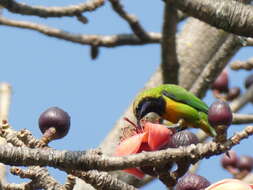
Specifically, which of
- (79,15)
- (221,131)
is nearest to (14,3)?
(79,15)

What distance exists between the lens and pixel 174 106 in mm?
4969

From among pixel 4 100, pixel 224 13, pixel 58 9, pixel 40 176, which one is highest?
pixel 224 13

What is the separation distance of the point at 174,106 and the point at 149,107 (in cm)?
42

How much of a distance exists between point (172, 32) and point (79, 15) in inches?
22.9

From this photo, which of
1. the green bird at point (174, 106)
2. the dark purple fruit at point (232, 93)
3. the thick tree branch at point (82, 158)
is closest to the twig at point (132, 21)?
the green bird at point (174, 106)

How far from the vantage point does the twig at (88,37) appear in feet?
15.4

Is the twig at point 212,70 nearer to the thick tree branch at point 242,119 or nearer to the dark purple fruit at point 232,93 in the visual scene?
the thick tree branch at point 242,119

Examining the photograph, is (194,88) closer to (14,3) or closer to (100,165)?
(14,3)

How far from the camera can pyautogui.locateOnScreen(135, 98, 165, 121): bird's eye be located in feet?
13.3

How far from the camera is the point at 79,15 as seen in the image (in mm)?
4191

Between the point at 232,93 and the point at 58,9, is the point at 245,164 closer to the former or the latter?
the point at 232,93

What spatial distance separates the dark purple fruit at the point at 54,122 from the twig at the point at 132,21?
6.70 ft

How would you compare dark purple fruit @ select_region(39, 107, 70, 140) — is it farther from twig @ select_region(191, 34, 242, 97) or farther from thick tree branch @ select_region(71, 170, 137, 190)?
twig @ select_region(191, 34, 242, 97)

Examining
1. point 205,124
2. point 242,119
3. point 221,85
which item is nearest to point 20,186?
point 242,119
